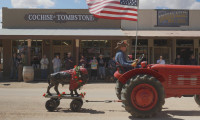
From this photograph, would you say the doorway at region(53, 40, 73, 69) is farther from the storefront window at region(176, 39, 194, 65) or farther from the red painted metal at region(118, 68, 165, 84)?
the red painted metal at region(118, 68, 165, 84)

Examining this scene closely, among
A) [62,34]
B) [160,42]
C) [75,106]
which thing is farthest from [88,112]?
[160,42]

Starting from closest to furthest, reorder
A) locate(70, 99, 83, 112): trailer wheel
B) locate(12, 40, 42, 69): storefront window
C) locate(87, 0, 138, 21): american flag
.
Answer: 1. locate(70, 99, 83, 112): trailer wheel
2. locate(87, 0, 138, 21): american flag
3. locate(12, 40, 42, 69): storefront window

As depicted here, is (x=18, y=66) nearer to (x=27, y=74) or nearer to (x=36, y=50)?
(x=27, y=74)

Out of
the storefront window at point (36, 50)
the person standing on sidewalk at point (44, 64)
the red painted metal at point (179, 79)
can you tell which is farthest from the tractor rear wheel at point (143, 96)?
the storefront window at point (36, 50)

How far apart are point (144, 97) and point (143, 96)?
1.3 inches

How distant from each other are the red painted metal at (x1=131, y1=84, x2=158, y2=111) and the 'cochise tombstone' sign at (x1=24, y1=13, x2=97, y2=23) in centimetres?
1396

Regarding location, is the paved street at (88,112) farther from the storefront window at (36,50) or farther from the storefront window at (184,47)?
the storefront window at (184,47)

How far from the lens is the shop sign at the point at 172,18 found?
1914 centimetres

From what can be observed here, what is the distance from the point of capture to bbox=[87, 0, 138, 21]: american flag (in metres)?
9.69

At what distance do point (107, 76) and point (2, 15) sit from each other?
9.96 m

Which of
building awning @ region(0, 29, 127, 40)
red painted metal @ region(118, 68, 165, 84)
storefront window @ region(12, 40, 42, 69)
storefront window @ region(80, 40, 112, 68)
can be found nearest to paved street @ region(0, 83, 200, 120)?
red painted metal @ region(118, 68, 165, 84)

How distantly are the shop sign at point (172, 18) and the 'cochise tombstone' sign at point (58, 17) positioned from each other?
17.5 feet

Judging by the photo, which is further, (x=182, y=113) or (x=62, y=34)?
(x=62, y=34)

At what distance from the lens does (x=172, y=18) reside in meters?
19.1
